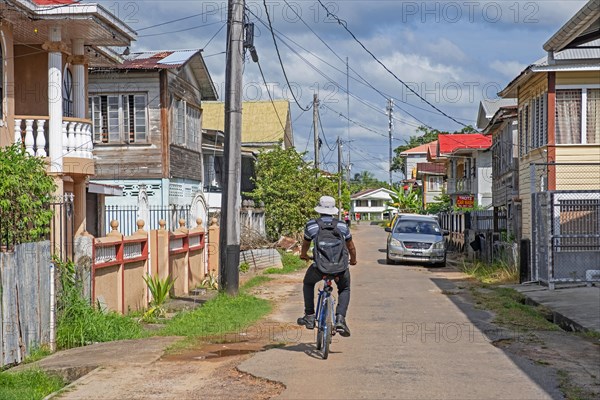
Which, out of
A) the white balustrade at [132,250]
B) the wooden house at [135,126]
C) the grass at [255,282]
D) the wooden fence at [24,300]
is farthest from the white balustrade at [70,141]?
the wooden house at [135,126]

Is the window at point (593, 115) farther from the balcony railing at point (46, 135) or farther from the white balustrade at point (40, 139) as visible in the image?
the white balustrade at point (40, 139)

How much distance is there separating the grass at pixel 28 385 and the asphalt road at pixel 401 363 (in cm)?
213

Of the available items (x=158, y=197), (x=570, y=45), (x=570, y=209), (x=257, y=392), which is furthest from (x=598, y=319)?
(x=158, y=197)

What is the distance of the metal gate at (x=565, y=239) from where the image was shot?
18.6m

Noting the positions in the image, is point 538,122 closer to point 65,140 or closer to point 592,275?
point 592,275

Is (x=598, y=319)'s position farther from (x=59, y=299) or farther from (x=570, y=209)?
(x=59, y=299)

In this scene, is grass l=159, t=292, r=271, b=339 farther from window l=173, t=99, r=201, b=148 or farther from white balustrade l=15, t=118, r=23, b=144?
window l=173, t=99, r=201, b=148

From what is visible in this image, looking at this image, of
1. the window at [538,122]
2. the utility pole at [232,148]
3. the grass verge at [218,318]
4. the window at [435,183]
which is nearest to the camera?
the grass verge at [218,318]

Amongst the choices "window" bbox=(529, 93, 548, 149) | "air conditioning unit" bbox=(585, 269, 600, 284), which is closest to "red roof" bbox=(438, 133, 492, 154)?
"window" bbox=(529, 93, 548, 149)

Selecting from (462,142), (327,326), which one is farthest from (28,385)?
(462,142)

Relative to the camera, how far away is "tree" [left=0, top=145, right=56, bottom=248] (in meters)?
10.7

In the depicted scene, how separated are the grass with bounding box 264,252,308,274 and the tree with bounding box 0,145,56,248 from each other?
14.7 meters

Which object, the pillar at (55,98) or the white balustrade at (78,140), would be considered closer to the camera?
the pillar at (55,98)

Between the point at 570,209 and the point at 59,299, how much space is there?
1170 centimetres
